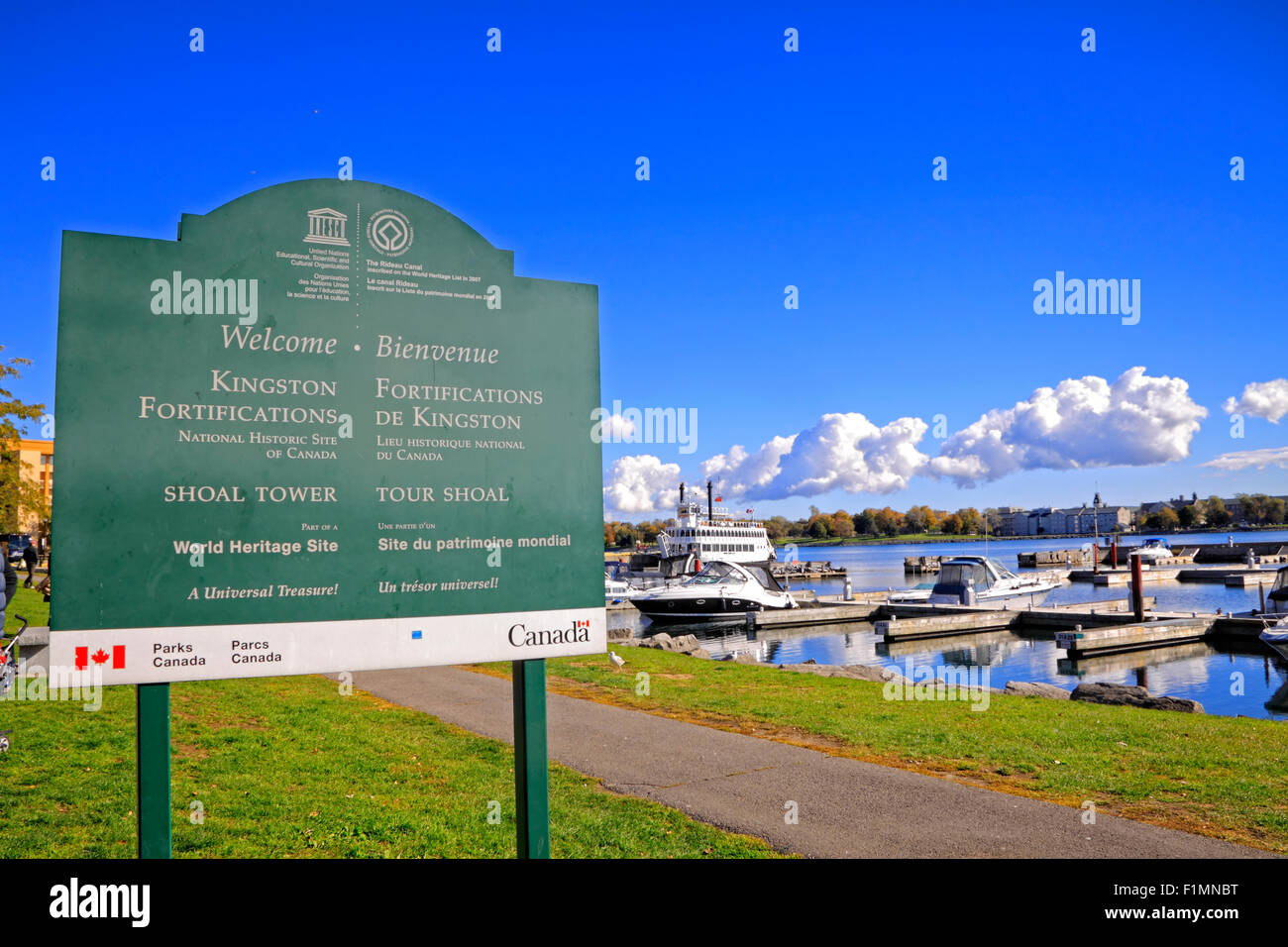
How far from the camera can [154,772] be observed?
4.06 m

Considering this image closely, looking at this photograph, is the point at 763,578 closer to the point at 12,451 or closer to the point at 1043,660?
the point at 1043,660

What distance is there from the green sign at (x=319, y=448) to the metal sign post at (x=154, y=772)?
0.16 metres

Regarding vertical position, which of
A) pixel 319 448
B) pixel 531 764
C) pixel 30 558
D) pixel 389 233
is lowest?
pixel 531 764

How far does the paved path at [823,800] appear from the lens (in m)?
5.90

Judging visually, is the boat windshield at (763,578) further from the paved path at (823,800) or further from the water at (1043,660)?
the paved path at (823,800)

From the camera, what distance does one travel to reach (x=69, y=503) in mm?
3961

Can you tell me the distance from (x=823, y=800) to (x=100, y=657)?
214 inches

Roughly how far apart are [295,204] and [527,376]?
60.2 inches

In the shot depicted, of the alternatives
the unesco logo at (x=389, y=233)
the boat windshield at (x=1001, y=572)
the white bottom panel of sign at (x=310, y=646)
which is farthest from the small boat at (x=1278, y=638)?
the unesco logo at (x=389, y=233)

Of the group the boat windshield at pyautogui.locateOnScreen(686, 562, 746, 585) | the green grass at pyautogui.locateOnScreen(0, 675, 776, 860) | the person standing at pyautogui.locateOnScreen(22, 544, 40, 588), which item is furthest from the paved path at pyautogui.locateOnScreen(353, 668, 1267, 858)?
the boat windshield at pyautogui.locateOnScreen(686, 562, 746, 585)

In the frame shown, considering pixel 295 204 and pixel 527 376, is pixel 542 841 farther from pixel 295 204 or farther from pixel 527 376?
pixel 295 204

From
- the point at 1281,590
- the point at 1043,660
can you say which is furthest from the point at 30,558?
the point at 1281,590
